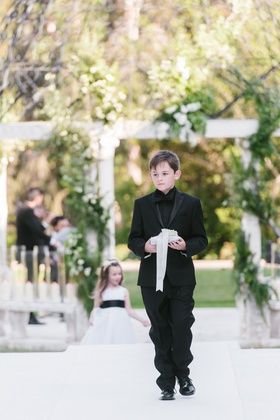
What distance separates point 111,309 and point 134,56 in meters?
3.32

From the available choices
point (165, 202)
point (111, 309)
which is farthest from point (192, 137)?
point (165, 202)

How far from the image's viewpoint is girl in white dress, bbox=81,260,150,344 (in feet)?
33.0

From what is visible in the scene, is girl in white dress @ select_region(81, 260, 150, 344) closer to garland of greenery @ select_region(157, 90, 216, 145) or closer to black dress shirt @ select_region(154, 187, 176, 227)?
garland of greenery @ select_region(157, 90, 216, 145)

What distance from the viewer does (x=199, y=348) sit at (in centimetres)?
794

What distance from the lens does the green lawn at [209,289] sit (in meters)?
17.3

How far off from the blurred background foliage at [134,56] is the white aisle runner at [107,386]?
3.75 metres

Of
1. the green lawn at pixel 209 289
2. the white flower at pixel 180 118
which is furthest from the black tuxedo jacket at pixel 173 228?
the green lawn at pixel 209 289

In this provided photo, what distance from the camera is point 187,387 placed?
6477 mm

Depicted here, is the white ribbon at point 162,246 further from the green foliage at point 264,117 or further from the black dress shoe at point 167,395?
the green foliage at point 264,117

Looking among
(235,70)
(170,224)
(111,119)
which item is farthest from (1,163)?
(170,224)

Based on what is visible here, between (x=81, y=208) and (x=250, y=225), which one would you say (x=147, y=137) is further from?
(x=250, y=225)

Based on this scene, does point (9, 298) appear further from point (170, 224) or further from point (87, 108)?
point (170, 224)

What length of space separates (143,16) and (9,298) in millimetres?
3717

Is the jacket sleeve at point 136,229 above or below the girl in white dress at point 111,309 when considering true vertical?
above
